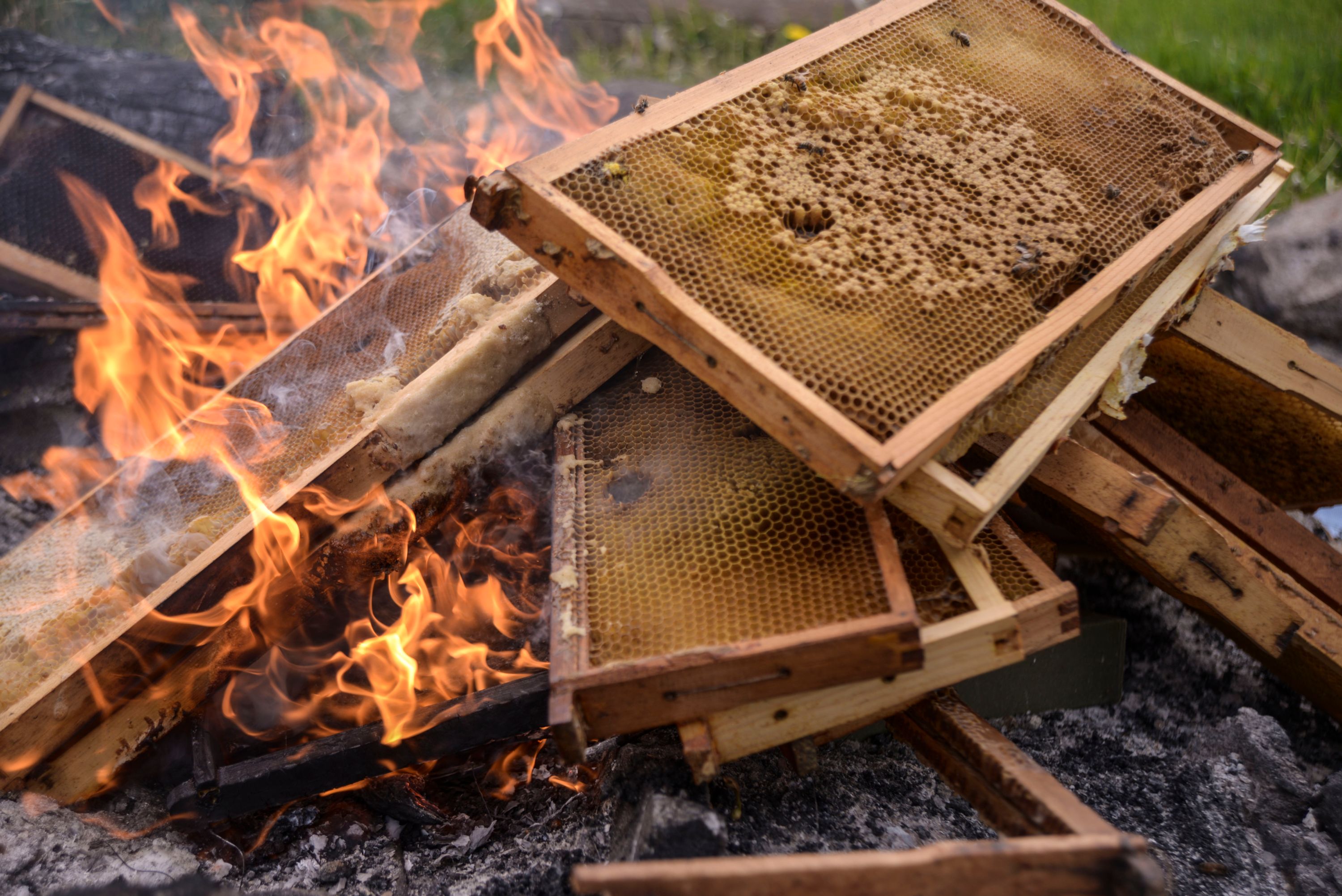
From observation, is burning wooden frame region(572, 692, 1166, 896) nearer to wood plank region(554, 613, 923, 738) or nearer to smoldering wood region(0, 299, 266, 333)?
wood plank region(554, 613, 923, 738)

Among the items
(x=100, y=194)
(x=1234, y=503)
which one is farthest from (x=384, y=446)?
(x=100, y=194)

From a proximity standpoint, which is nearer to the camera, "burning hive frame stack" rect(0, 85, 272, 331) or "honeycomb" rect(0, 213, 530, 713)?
"honeycomb" rect(0, 213, 530, 713)

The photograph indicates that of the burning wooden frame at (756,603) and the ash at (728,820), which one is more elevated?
the burning wooden frame at (756,603)

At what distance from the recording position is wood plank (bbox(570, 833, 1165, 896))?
1.58 m

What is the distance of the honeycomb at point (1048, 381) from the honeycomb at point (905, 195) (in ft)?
0.62

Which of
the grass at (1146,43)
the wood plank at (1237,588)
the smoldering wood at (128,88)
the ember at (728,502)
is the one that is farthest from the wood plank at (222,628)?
the grass at (1146,43)

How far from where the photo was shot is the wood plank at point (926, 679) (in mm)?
2084

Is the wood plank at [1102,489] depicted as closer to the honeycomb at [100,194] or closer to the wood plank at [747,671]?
the wood plank at [747,671]

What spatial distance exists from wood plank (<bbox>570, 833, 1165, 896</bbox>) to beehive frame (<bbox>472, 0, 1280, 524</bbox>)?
79 centimetres

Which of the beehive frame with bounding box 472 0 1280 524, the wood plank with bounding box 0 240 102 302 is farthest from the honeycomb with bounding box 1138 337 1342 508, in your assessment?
the wood plank with bounding box 0 240 102 302

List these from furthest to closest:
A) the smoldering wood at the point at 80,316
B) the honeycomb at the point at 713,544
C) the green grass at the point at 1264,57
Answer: the green grass at the point at 1264,57
the smoldering wood at the point at 80,316
the honeycomb at the point at 713,544

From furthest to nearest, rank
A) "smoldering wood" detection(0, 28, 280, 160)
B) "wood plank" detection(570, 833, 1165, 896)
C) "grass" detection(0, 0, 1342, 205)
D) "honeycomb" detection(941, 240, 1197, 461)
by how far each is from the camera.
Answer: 1. "grass" detection(0, 0, 1342, 205)
2. "smoldering wood" detection(0, 28, 280, 160)
3. "honeycomb" detection(941, 240, 1197, 461)
4. "wood plank" detection(570, 833, 1165, 896)

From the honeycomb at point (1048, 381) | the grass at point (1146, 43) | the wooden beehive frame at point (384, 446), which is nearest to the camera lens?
the honeycomb at point (1048, 381)

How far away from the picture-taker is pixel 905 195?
261 centimetres
